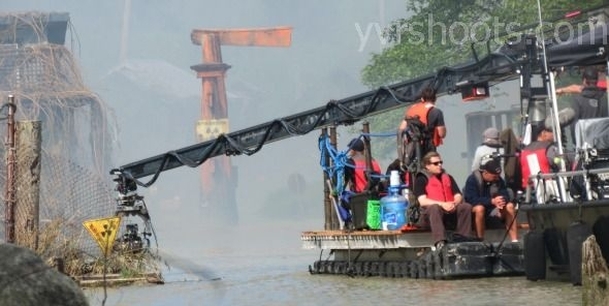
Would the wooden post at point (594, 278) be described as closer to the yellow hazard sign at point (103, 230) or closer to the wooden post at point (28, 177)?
the yellow hazard sign at point (103, 230)

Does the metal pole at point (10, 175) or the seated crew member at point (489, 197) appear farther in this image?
the seated crew member at point (489, 197)

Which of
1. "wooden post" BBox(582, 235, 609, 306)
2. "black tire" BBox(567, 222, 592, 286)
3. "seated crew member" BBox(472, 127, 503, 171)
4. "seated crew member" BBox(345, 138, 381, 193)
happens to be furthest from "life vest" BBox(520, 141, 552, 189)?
"wooden post" BBox(582, 235, 609, 306)

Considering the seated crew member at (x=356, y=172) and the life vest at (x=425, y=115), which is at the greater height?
the life vest at (x=425, y=115)

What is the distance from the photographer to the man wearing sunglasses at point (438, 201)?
19156 mm

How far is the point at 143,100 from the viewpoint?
15188cm

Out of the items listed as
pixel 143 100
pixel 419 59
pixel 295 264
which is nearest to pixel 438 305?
pixel 295 264

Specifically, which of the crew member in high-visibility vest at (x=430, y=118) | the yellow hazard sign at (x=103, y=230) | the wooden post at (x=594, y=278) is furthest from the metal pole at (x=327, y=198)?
the wooden post at (x=594, y=278)

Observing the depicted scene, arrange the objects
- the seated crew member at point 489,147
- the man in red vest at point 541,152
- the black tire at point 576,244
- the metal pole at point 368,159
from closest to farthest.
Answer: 1. the black tire at point 576,244
2. the man in red vest at point 541,152
3. the seated crew member at point 489,147
4. the metal pole at point 368,159

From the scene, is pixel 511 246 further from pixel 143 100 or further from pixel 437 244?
pixel 143 100

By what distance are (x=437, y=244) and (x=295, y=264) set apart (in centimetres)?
1051

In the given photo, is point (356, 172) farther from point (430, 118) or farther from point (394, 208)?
point (430, 118)

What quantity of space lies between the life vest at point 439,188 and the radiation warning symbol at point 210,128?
67.9 m

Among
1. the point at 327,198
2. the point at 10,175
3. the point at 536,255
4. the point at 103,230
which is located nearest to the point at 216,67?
the point at 327,198

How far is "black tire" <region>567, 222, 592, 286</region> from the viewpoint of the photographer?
15.8 m
